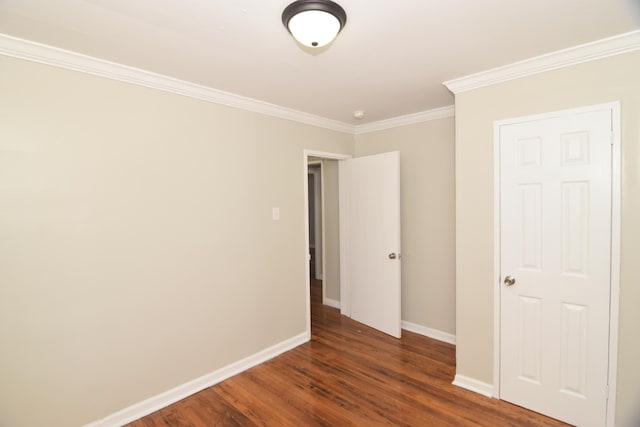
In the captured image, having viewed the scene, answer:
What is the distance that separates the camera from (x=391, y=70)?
2.30 metres

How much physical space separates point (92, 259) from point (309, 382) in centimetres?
189

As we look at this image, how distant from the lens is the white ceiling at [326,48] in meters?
1.54

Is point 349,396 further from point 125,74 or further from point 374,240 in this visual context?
point 125,74

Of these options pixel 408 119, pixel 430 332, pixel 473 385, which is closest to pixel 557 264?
pixel 473 385

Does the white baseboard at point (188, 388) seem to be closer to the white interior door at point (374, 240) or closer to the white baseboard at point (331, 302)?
the white interior door at point (374, 240)

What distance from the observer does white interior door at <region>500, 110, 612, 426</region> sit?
1.99 metres

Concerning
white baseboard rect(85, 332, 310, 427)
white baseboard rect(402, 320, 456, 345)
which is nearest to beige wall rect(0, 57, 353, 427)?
white baseboard rect(85, 332, 310, 427)

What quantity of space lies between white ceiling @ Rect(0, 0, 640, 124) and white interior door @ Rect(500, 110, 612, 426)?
61 centimetres

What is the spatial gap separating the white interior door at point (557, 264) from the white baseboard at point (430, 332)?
0.98 metres

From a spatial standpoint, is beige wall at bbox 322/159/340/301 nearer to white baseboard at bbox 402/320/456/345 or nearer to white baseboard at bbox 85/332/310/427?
white baseboard at bbox 402/320/456/345

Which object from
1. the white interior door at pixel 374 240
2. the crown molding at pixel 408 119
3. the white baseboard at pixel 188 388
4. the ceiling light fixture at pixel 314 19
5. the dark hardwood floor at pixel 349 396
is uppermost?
the crown molding at pixel 408 119

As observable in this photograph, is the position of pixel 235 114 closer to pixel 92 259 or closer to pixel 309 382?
pixel 92 259

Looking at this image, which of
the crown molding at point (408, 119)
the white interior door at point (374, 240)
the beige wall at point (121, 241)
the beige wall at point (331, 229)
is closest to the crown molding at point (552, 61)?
the crown molding at point (408, 119)

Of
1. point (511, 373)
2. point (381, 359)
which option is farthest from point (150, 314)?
point (511, 373)
